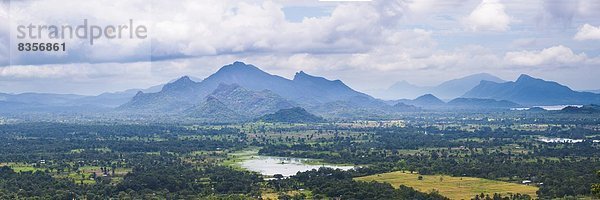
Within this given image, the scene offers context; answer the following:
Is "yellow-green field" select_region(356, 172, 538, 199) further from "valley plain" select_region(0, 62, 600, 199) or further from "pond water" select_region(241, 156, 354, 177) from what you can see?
"pond water" select_region(241, 156, 354, 177)

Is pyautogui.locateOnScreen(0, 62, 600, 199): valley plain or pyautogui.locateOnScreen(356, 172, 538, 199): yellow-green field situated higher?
pyautogui.locateOnScreen(0, 62, 600, 199): valley plain

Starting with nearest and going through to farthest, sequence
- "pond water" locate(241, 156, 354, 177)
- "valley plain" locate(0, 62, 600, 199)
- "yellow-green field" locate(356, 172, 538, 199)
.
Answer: "yellow-green field" locate(356, 172, 538, 199) → "valley plain" locate(0, 62, 600, 199) → "pond water" locate(241, 156, 354, 177)

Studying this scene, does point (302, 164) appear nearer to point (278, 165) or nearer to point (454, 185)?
point (278, 165)

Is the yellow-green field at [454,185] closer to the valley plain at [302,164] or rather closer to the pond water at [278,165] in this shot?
the valley plain at [302,164]

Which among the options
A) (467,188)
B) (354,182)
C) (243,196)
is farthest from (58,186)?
(467,188)

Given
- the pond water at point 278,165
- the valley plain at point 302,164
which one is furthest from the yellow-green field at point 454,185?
the pond water at point 278,165

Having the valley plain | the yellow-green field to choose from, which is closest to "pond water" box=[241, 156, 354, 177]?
the valley plain

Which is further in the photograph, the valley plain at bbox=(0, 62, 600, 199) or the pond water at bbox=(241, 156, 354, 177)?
the pond water at bbox=(241, 156, 354, 177)

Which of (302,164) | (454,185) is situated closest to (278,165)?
(302,164)
